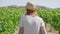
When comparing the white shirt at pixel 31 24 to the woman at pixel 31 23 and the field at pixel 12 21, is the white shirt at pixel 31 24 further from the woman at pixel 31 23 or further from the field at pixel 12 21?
the field at pixel 12 21

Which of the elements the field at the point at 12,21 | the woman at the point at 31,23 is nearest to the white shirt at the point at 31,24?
the woman at the point at 31,23

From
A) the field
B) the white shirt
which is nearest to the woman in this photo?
the white shirt

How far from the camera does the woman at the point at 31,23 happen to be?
3902 millimetres

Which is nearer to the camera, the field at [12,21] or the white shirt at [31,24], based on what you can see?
the white shirt at [31,24]

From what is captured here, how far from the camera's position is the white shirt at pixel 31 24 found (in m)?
3.91

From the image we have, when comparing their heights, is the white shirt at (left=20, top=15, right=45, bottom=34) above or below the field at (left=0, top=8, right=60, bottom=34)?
above

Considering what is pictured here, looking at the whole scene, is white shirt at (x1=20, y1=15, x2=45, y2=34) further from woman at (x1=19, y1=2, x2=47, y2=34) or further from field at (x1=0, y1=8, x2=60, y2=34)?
field at (x1=0, y1=8, x2=60, y2=34)

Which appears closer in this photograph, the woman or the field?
the woman

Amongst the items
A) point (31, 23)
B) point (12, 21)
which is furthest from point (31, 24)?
point (12, 21)

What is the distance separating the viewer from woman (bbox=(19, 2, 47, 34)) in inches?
154

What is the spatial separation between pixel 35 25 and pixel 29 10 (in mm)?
273

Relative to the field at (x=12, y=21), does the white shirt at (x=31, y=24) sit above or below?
above

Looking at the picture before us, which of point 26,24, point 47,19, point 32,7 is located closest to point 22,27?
point 26,24

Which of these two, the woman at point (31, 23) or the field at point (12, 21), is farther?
the field at point (12, 21)
